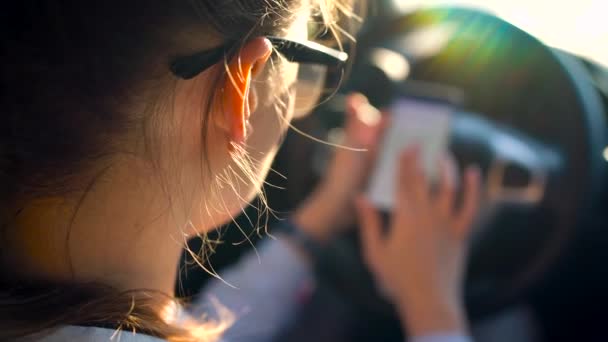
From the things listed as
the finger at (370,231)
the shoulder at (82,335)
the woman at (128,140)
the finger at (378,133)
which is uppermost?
the woman at (128,140)

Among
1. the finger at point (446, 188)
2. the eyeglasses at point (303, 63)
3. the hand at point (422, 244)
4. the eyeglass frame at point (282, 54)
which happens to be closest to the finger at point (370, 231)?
the hand at point (422, 244)

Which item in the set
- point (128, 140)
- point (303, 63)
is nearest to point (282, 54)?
point (303, 63)

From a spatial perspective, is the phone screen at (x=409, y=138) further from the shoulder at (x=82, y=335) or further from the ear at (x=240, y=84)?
the shoulder at (x=82, y=335)

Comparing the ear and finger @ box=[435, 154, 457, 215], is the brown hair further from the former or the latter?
finger @ box=[435, 154, 457, 215]

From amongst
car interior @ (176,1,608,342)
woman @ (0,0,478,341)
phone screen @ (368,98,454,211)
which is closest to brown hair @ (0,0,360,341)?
woman @ (0,0,478,341)

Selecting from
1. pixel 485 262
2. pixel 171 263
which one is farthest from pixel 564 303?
pixel 171 263

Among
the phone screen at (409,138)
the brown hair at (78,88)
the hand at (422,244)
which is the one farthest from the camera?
the phone screen at (409,138)

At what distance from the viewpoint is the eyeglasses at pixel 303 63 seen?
1.63ft

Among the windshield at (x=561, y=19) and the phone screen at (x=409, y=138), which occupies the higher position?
the windshield at (x=561, y=19)

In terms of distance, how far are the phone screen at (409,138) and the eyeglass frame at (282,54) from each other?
45 cm

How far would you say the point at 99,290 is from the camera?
0.56 metres

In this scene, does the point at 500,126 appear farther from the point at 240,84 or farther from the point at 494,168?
the point at 240,84

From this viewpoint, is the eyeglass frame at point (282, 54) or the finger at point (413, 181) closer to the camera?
the eyeglass frame at point (282, 54)

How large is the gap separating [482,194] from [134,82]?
0.77 m
